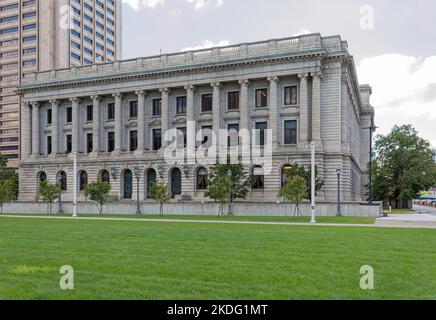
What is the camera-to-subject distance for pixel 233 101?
63.4m

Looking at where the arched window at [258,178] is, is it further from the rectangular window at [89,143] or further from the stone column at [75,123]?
the stone column at [75,123]

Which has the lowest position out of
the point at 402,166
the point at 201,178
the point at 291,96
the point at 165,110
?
the point at 201,178

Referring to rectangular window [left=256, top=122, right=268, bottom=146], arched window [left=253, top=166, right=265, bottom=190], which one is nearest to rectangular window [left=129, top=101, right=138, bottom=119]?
rectangular window [left=256, top=122, right=268, bottom=146]

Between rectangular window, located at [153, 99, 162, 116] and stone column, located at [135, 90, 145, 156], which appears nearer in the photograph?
stone column, located at [135, 90, 145, 156]

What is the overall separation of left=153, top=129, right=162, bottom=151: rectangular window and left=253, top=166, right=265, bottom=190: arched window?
15736 millimetres

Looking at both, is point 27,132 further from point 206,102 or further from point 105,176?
point 206,102

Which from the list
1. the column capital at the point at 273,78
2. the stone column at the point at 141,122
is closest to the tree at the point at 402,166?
the column capital at the point at 273,78

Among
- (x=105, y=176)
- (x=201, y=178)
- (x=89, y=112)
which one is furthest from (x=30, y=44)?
(x=201, y=178)

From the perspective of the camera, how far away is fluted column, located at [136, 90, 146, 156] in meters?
67.3

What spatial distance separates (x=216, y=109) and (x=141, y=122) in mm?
12239

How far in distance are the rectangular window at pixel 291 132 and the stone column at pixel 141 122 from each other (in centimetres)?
2128

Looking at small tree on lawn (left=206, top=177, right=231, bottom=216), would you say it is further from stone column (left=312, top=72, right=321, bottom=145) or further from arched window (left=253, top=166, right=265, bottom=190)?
stone column (left=312, top=72, right=321, bottom=145)
